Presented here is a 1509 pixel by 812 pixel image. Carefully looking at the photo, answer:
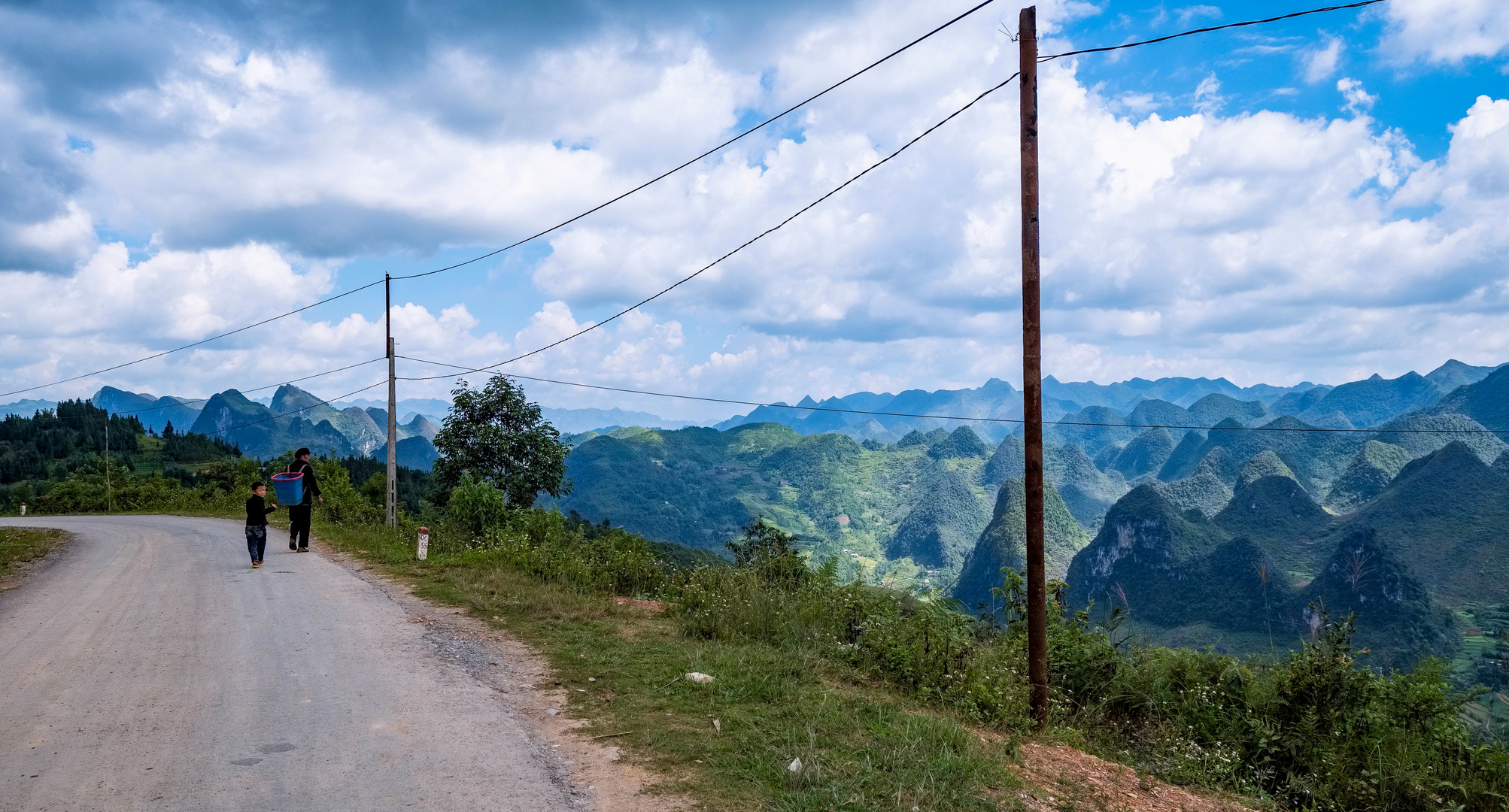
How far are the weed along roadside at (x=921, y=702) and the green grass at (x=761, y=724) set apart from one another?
0.07 feet

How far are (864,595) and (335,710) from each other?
5.79 metres

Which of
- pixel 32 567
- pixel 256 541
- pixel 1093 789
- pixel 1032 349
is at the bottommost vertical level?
pixel 1093 789

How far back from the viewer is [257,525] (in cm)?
1369

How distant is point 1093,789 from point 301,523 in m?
15.3

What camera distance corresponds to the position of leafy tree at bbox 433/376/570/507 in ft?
94.1

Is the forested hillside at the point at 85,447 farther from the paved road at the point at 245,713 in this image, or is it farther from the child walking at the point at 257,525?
the paved road at the point at 245,713

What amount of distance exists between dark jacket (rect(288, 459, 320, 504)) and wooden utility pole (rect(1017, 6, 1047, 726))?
13039 mm

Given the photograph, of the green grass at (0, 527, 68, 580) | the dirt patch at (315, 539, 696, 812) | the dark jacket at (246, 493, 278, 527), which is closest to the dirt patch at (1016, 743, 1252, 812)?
the dirt patch at (315, 539, 696, 812)

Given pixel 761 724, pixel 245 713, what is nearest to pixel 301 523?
pixel 245 713

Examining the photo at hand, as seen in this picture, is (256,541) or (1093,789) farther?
(256,541)

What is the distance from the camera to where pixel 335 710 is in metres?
6.10

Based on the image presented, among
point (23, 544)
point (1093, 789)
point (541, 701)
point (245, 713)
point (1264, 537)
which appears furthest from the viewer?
point (1264, 537)

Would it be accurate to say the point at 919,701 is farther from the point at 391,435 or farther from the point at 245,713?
the point at 391,435

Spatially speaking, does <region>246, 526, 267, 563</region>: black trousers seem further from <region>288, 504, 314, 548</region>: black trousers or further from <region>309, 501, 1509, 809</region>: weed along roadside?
<region>309, 501, 1509, 809</region>: weed along roadside
